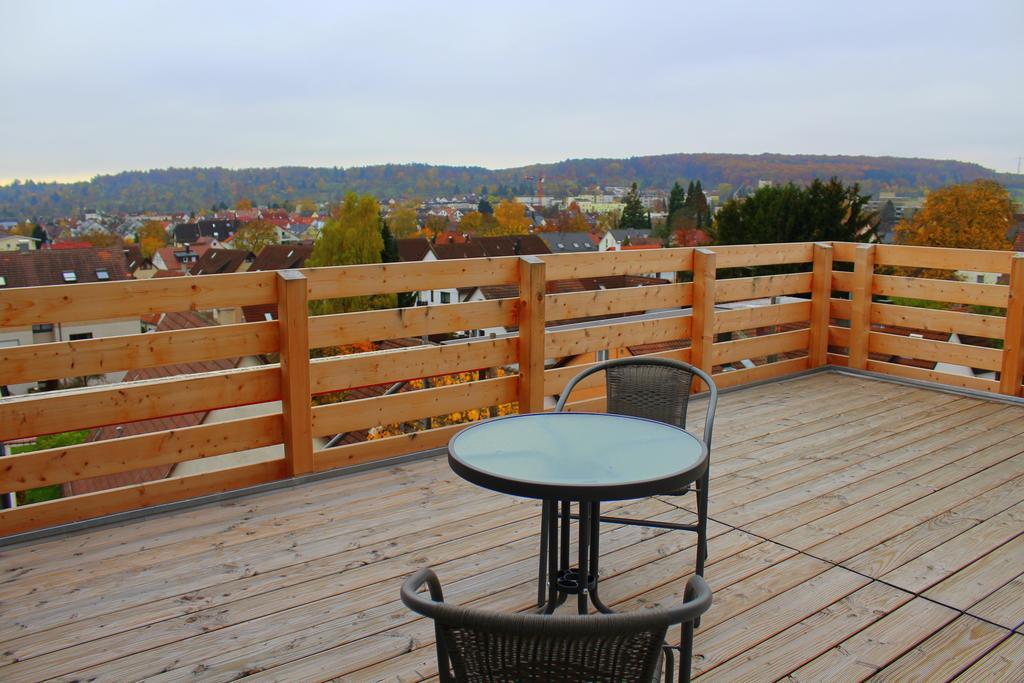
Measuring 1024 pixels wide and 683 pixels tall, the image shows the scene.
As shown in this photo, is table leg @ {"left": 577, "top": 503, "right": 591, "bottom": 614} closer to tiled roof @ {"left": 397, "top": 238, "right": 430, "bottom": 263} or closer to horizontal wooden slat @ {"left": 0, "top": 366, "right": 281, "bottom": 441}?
horizontal wooden slat @ {"left": 0, "top": 366, "right": 281, "bottom": 441}

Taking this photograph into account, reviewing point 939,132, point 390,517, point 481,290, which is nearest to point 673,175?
point 939,132

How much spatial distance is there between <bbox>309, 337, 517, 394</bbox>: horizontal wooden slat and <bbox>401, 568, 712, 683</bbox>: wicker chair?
2.72 metres

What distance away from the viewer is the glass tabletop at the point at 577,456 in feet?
6.55

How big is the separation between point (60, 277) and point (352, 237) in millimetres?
22623

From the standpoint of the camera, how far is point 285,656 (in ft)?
7.93

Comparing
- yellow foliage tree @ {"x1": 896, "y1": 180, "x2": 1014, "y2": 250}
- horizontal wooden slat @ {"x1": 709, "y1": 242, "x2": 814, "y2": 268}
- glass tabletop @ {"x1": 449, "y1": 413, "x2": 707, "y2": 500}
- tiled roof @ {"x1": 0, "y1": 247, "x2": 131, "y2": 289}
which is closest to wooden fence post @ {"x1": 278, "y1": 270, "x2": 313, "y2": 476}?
glass tabletop @ {"x1": 449, "y1": 413, "x2": 707, "y2": 500}

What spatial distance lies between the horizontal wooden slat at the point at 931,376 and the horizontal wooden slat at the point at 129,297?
15.6 ft

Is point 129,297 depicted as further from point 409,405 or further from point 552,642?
point 552,642

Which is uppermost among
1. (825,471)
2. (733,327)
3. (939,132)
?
(939,132)

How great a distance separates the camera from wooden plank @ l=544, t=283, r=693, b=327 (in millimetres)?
4844

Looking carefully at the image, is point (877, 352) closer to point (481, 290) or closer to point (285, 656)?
point (481, 290)

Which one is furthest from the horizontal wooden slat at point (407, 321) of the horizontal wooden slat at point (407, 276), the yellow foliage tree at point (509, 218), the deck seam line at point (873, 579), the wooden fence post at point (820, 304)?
the yellow foliage tree at point (509, 218)

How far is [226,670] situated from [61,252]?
1452 centimetres

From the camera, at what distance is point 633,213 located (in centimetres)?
2541
